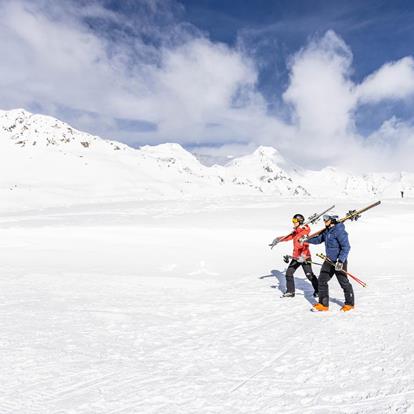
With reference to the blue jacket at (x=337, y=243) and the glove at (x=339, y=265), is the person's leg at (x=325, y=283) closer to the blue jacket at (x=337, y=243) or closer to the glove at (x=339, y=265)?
the blue jacket at (x=337, y=243)

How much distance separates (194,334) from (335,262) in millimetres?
3527

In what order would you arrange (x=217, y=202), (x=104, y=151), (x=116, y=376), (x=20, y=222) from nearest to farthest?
1. (x=116, y=376)
2. (x=20, y=222)
3. (x=217, y=202)
4. (x=104, y=151)

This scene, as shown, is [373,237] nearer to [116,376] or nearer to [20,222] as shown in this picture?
[116,376]

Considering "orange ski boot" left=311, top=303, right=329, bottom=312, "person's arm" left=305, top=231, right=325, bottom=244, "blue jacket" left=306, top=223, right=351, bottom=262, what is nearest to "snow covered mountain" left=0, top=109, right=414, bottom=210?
"person's arm" left=305, top=231, right=325, bottom=244

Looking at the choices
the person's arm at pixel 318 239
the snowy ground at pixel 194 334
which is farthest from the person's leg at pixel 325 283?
the person's arm at pixel 318 239

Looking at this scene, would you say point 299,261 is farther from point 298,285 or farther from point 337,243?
point 298,285

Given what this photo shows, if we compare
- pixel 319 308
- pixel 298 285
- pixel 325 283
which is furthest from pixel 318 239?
pixel 298 285

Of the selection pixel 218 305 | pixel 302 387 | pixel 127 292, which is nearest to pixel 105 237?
pixel 127 292

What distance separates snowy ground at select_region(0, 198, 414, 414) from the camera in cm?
466

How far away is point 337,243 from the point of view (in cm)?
883

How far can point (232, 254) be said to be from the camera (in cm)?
1686

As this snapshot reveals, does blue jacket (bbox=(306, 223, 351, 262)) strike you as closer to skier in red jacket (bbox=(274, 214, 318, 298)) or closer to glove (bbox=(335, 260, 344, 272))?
glove (bbox=(335, 260, 344, 272))

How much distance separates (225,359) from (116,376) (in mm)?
1548

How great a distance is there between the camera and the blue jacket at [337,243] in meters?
8.70
